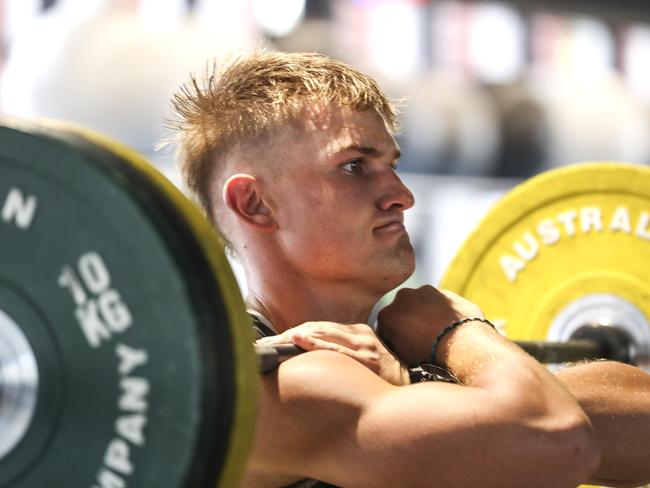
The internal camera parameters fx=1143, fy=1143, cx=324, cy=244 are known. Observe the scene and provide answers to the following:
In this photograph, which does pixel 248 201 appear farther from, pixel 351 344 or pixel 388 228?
pixel 351 344

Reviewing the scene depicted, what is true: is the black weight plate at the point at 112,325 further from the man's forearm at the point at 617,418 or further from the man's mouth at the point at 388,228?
the man's forearm at the point at 617,418

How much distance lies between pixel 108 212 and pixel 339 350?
0.52m

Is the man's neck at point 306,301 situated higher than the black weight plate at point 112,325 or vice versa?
the black weight plate at point 112,325

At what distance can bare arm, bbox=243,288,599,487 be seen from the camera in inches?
52.9

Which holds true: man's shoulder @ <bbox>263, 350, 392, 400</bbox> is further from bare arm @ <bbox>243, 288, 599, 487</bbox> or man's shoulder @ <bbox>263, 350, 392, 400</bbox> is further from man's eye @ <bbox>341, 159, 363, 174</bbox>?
man's eye @ <bbox>341, 159, 363, 174</bbox>

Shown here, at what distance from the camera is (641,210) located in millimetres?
2436

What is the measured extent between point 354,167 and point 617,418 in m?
0.54

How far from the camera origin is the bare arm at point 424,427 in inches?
52.9

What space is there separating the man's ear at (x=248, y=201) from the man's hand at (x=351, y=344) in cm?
26

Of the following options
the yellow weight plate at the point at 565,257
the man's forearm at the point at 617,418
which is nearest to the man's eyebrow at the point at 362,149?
the man's forearm at the point at 617,418

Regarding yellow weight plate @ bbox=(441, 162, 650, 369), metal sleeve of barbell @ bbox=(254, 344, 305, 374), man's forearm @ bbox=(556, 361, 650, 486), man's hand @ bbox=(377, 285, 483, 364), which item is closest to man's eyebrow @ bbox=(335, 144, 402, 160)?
man's hand @ bbox=(377, 285, 483, 364)

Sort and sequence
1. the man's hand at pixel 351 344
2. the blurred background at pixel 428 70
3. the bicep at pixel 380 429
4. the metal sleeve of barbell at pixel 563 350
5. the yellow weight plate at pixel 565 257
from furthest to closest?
the blurred background at pixel 428 70
the yellow weight plate at pixel 565 257
the metal sleeve of barbell at pixel 563 350
the man's hand at pixel 351 344
the bicep at pixel 380 429

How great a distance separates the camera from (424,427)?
4.39 ft

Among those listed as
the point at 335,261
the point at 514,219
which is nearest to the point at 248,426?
the point at 335,261
